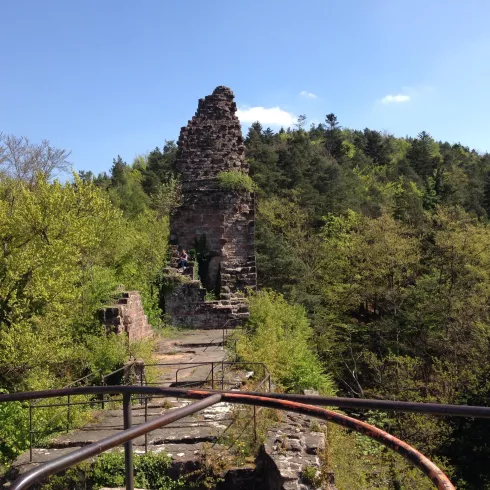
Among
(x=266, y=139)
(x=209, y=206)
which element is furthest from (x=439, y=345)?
(x=266, y=139)

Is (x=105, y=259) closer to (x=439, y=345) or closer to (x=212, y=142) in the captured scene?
(x=212, y=142)

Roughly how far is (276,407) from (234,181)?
697 inches

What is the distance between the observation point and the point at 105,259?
1908 cm

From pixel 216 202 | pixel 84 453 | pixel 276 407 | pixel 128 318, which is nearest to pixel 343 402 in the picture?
pixel 276 407

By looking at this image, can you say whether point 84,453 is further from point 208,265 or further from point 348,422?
point 208,265

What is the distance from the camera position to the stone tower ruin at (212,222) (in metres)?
17.4

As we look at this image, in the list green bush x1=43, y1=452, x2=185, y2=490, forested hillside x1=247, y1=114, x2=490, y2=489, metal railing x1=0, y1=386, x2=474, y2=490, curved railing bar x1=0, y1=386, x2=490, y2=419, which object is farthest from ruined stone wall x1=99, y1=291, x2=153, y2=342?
metal railing x1=0, y1=386, x2=474, y2=490

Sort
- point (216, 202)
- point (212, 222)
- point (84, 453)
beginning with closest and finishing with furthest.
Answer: point (84, 453) < point (212, 222) < point (216, 202)

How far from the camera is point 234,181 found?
766 inches

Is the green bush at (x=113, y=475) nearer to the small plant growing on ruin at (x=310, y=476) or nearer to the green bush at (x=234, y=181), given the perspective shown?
the small plant growing on ruin at (x=310, y=476)

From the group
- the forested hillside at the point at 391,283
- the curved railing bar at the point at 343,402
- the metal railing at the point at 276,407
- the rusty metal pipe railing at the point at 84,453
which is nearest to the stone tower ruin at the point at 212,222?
the forested hillside at the point at 391,283

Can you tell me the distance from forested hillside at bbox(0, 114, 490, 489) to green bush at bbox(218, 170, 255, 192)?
201cm

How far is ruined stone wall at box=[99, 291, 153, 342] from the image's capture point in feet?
44.1

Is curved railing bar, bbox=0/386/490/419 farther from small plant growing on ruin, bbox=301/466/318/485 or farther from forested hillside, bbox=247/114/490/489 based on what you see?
forested hillside, bbox=247/114/490/489
